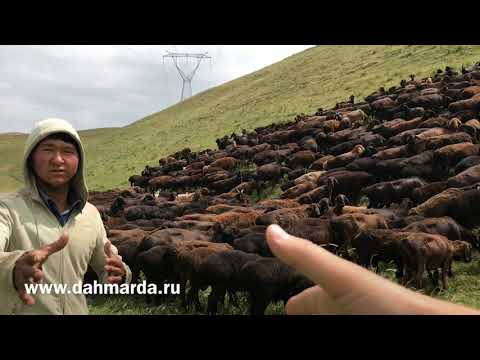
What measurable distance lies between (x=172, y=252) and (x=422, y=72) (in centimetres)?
3493

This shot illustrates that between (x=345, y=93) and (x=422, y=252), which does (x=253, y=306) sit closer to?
(x=422, y=252)

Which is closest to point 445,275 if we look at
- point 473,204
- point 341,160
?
point 473,204

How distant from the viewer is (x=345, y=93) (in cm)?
4347

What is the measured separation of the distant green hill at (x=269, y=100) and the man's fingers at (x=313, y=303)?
36807 millimetres

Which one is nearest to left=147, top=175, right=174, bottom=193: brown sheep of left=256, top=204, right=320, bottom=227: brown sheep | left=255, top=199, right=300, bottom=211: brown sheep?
left=255, top=199, right=300, bottom=211: brown sheep

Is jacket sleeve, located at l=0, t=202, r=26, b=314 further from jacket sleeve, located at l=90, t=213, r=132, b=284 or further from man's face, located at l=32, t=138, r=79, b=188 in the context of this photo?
jacket sleeve, located at l=90, t=213, r=132, b=284

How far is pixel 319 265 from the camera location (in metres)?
1.09

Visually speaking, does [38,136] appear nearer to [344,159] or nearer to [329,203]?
[329,203]

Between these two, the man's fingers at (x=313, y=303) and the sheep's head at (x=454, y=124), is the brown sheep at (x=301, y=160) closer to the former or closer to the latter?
the sheep's head at (x=454, y=124)

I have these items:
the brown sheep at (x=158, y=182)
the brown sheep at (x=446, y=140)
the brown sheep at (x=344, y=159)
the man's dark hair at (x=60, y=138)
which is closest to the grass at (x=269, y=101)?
the brown sheep at (x=344, y=159)

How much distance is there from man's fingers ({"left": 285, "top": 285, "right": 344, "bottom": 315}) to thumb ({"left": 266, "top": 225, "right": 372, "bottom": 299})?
0.29ft

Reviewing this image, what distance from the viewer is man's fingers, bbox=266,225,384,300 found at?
1074 millimetres

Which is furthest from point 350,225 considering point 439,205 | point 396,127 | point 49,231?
point 396,127

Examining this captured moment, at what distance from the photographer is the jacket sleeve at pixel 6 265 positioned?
8.63 feet
